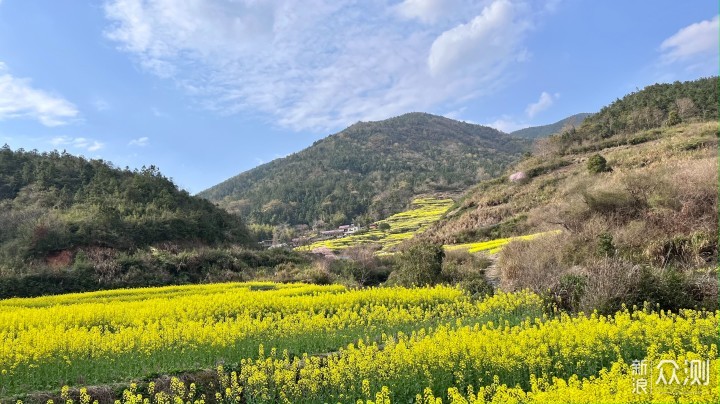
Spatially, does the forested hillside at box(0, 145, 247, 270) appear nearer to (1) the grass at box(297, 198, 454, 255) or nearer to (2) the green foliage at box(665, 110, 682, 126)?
(1) the grass at box(297, 198, 454, 255)

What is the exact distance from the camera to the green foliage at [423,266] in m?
20.6

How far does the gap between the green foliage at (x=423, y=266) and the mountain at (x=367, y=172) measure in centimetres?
5858

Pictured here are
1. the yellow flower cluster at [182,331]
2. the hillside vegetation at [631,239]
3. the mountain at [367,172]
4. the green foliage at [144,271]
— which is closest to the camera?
the yellow flower cluster at [182,331]

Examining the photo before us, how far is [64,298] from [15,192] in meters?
27.6

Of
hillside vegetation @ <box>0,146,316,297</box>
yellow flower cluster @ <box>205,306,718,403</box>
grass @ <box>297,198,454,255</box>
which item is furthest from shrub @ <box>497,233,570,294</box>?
grass @ <box>297,198,454,255</box>

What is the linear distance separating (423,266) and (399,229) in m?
46.7

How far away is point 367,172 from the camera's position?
120 m

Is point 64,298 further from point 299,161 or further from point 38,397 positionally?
point 299,161

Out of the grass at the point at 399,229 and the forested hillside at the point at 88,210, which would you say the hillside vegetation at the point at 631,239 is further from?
the forested hillside at the point at 88,210

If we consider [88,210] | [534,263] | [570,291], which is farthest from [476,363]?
[88,210]

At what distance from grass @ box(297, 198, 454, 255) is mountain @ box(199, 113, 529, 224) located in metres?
5.53

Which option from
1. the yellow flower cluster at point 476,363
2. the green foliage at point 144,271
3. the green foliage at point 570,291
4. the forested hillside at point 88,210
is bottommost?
the green foliage at point 570,291

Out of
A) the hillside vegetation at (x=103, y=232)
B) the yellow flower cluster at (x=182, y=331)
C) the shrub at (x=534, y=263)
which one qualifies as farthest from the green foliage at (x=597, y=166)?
the yellow flower cluster at (x=182, y=331)

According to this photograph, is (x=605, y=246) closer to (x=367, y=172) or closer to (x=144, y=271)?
(x=144, y=271)
